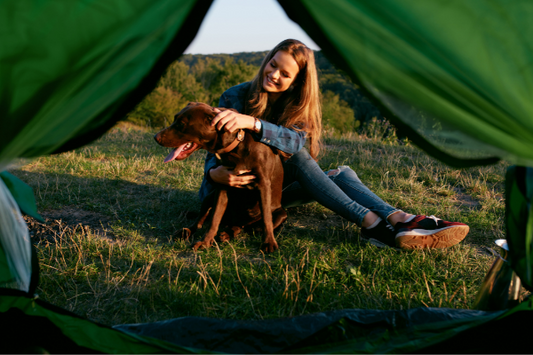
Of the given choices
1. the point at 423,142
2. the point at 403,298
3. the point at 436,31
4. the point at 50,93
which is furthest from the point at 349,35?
the point at 403,298

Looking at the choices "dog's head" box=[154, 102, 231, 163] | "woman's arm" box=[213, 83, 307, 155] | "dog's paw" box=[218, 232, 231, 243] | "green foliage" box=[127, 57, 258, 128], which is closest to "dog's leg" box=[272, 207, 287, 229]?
"dog's paw" box=[218, 232, 231, 243]

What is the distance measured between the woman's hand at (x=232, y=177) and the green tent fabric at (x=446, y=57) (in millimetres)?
1561

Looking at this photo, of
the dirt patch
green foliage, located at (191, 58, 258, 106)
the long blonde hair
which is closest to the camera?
the dirt patch

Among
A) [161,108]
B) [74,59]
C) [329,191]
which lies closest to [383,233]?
[329,191]

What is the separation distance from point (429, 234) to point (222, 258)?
1.52m

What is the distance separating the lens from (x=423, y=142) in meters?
1.54

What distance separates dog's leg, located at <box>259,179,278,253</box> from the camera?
2.79 metres

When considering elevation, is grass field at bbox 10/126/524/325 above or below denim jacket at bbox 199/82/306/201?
below

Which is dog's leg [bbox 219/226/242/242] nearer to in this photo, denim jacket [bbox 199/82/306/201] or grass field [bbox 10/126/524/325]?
grass field [bbox 10/126/524/325]

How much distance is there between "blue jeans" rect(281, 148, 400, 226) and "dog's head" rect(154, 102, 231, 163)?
0.92 metres

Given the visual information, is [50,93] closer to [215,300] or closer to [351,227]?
[215,300]

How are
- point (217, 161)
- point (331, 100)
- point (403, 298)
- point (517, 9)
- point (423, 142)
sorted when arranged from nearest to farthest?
point (517, 9)
point (423, 142)
point (403, 298)
point (217, 161)
point (331, 100)

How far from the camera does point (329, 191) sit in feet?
10.1

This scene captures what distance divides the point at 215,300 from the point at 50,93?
1361 mm
